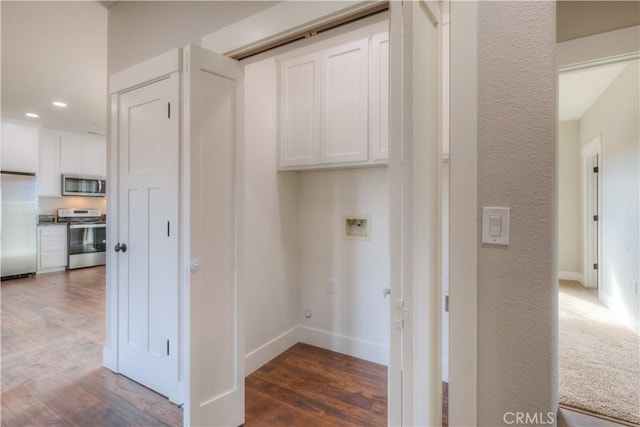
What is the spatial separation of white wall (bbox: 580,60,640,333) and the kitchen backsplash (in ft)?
Answer: 23.5

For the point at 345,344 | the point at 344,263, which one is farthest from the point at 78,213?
the point at 345,344

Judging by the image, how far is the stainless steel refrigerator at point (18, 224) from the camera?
492cm

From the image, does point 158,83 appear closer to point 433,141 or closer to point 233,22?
point 233,22

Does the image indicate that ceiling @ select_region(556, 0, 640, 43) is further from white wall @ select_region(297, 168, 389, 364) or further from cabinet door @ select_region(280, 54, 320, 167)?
cabinet door @ select_region(280, 54, 320, 167)

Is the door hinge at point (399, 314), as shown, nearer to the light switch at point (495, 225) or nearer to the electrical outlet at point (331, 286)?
the light switch at point (495, 225)

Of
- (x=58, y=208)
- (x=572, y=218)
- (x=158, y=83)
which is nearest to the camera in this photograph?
(x=158, y=83)

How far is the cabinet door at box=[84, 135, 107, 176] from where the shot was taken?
6.14m

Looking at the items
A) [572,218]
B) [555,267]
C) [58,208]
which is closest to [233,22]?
[555,267]

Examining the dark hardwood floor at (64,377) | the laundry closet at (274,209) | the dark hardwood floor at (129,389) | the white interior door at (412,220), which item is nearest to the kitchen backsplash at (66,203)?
the dark hardwood floor at (64,377)

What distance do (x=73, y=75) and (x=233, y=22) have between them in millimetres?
2983

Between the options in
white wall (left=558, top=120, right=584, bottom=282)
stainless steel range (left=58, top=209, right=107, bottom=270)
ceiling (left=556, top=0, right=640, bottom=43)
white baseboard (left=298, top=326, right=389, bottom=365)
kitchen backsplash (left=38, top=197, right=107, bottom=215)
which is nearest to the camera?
ceiling (left=556, top=0, right=640, bottom=43)

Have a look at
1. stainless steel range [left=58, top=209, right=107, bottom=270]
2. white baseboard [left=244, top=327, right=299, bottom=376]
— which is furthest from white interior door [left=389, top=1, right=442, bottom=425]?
stainless steel range [left=58, top=209, right=107, bottom=270]

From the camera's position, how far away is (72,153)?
594 centimetres

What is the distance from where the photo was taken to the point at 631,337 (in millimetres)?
1681
